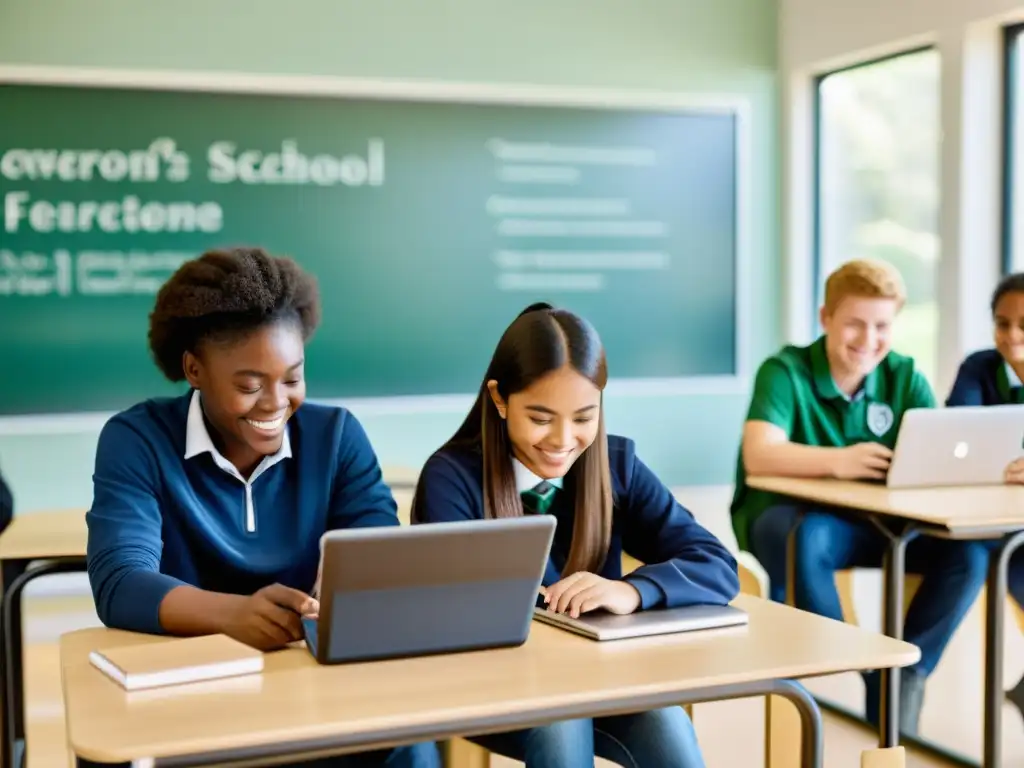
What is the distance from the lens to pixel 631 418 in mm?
5238

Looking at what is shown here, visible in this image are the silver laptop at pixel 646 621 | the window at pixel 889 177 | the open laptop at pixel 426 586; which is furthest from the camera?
the window at pixel 889 177

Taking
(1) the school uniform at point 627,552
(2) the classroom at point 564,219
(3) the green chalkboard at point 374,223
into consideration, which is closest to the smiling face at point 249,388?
(1) the school uniform at point 627,552

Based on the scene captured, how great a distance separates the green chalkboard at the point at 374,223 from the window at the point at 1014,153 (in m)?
1.16

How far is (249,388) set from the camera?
2.08 metres

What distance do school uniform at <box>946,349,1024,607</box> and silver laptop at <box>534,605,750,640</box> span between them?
1.98 metres

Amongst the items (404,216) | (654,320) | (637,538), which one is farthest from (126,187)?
(637,538)

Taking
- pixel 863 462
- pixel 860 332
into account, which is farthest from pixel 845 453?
pixel 860 332

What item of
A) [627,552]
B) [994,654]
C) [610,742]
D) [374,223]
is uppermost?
[374,223]

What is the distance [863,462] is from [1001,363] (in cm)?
64

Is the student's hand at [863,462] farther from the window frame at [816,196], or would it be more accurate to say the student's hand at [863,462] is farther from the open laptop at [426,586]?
the window frame at [816,196]

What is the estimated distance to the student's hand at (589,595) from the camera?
192cm

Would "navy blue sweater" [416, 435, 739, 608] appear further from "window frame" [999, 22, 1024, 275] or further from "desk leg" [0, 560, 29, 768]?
"window frame" [999, 22, 1024, 275]

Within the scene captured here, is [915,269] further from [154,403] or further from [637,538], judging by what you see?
[154,403]

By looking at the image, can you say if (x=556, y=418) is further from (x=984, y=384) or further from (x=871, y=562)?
(x=984, y=384)
